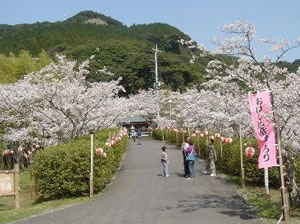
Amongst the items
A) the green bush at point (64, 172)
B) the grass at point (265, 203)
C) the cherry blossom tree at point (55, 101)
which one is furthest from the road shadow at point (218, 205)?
the cherry blossom tree at point (55, 101)

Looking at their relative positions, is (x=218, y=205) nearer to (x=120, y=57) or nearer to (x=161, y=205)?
(x=161, y=205)

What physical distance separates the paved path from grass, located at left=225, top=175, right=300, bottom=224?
295 millimetres

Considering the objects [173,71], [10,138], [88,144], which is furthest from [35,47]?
[88,144]

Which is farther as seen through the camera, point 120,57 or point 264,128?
point 120,57

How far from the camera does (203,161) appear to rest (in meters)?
24.7

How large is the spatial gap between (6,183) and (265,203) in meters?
8.03

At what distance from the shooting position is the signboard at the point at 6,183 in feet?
47.1

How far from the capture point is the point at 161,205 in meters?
12.3

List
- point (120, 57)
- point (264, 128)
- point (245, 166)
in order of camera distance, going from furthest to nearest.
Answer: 1. point (120, 57)
2. point (245, 166)
3. point (264, 128)

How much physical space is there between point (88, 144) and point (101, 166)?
0.87m

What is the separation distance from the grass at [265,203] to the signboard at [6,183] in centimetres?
735

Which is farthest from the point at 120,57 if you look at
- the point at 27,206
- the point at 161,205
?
the point at 161,205

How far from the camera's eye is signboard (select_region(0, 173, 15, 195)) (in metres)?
14.4

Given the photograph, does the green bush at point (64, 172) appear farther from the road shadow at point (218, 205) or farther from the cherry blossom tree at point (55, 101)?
the cherry blossom tree at point (55, 101)
